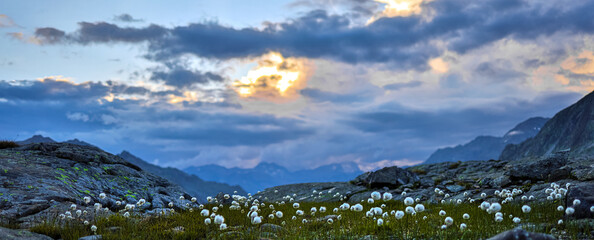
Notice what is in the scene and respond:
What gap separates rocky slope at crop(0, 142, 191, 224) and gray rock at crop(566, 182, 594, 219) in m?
14.1

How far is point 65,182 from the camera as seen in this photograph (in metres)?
14.8

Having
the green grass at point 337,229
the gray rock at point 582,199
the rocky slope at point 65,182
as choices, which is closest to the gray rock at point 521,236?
the green grass at point 337,229

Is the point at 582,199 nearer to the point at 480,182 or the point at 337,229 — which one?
the point at 337,229

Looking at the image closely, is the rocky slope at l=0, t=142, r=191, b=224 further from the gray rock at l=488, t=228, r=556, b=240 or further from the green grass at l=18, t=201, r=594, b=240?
the gray rock at l=488, t=228, r=556, b=240

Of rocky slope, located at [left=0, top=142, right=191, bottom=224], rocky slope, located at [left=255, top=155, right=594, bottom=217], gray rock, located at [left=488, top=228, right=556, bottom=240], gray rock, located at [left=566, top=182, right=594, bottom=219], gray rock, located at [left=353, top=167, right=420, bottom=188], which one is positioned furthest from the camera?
gray rock, located at [left=353, top=167, right=420, bottom=188]

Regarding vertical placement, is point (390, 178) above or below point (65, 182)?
below

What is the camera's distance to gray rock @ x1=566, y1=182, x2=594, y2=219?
8.13m

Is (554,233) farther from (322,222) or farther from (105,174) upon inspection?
(105,174)

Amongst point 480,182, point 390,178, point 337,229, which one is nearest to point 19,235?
point 337,229

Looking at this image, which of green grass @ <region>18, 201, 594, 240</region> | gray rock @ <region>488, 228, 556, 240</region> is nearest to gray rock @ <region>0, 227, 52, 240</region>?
green grass @ <region>18, 201, 594, 240</region>

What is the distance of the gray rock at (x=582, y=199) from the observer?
8.13 m

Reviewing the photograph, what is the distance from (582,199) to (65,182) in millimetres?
17439

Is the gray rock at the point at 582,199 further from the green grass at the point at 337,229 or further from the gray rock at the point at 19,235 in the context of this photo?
the gray rock at the point at 19,235

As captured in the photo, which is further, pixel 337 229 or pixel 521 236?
pixel 337 229
